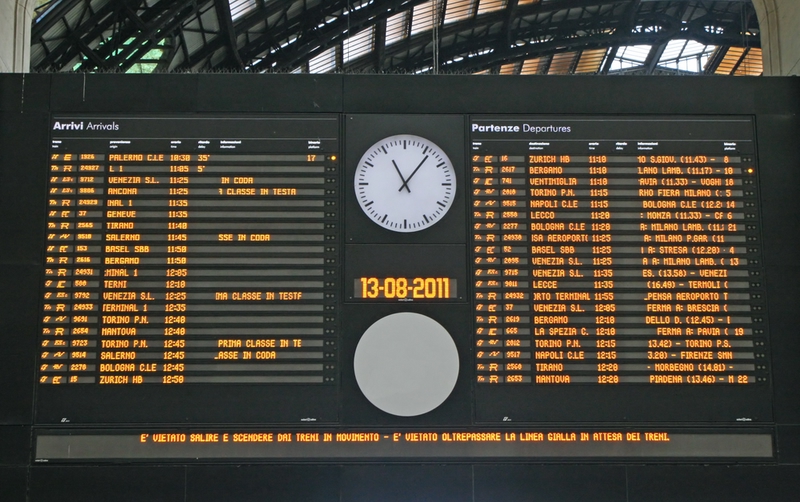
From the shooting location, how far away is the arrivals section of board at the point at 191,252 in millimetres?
5238

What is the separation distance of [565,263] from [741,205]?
1307mm

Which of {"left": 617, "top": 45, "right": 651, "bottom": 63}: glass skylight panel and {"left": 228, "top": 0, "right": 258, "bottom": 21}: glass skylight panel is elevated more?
{"left": 617, "top": 45, "right": 651, "bottom": 63}: glass skylight panel

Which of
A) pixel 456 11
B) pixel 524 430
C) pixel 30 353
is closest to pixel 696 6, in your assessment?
pixel 456 11

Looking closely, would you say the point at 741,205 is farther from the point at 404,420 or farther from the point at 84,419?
the point at 84,419

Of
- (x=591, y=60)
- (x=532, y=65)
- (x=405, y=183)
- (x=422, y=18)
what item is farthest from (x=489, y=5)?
(x=405, y=183)

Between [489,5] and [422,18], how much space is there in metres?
1.59

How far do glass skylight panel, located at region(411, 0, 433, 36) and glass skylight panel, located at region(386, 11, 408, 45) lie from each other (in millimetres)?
190

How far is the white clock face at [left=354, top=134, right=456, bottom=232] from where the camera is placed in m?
5.38

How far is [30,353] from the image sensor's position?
5254 mm

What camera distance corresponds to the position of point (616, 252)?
5375mm

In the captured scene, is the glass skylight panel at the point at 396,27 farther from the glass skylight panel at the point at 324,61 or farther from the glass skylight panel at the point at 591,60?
the glass skylight panel at the point at 591,60

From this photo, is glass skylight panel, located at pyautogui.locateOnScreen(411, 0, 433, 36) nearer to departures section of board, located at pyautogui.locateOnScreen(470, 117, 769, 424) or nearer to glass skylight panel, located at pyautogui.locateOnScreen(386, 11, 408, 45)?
glass skylight panel, located at pyautogui.locateOnScreen(386, 11, 408, 45)

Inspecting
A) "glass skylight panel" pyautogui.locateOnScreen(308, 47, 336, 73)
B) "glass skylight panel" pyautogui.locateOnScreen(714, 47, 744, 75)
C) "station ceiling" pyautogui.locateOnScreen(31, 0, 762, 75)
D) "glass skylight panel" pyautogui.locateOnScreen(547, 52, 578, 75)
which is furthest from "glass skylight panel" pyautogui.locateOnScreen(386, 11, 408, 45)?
"glass skylight panel" pyautogui.locateOnScreen(714, 47, 744, 75)

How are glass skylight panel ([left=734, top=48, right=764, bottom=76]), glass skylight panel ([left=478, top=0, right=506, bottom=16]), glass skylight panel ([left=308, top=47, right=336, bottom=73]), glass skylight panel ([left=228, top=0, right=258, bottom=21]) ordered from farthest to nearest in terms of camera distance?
glass skylight panel ([left=734, top=48, right=764, bottom=76])
glass skylight panel ([left=478, top=0, right=506, bottom=16])
glass skylight panel ([left=308, top=47, right=336, bottom=73])
glass skylight panel ([left=228, top=0, right=258, bottom=21])
